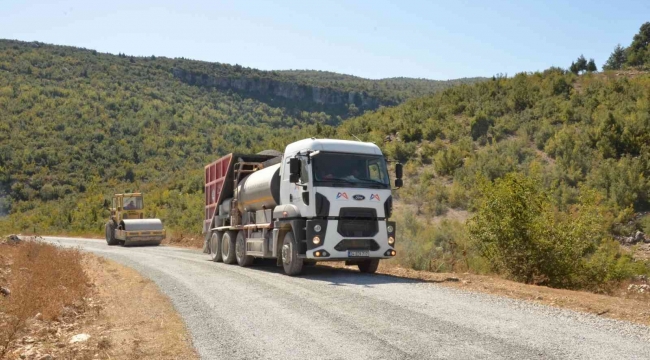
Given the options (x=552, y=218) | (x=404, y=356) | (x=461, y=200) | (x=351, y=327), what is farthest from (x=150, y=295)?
Answer: (x=461, y=200)

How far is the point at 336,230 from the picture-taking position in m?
13.9

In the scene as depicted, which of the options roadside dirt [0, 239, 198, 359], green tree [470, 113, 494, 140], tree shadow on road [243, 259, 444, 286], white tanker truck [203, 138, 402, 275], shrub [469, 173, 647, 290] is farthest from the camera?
green tree [470, 113, 494, 140]

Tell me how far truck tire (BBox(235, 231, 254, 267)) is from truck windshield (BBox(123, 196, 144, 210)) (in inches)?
675

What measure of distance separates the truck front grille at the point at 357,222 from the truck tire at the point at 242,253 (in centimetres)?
485

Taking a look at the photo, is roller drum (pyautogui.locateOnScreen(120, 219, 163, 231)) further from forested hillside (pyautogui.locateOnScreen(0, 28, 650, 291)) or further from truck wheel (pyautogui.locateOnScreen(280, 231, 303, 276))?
truck wheel (pyautogui.locateOnScreen(280, 231, 303, 276))

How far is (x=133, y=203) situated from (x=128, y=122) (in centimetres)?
4579

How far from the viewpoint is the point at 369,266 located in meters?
15.4

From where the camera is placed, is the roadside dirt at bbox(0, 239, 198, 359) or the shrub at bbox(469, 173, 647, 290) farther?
the shrub at bbox(469, 173, 647, 290)

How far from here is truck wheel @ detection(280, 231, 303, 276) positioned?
14.4 metres

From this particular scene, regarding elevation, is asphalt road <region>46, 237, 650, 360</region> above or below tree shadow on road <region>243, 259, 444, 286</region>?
above

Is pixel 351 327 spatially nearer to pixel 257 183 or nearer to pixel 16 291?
pixel 16 291

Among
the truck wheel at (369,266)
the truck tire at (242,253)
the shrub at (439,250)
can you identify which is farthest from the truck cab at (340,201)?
the truck tire at (242,253)

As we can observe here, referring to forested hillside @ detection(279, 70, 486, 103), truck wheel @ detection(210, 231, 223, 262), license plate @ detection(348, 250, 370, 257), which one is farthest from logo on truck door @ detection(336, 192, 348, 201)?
forested hillside @ detection(279, 70, 486, 103)

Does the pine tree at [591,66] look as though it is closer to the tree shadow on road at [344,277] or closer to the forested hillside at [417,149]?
the forested hillside at [417,149]
